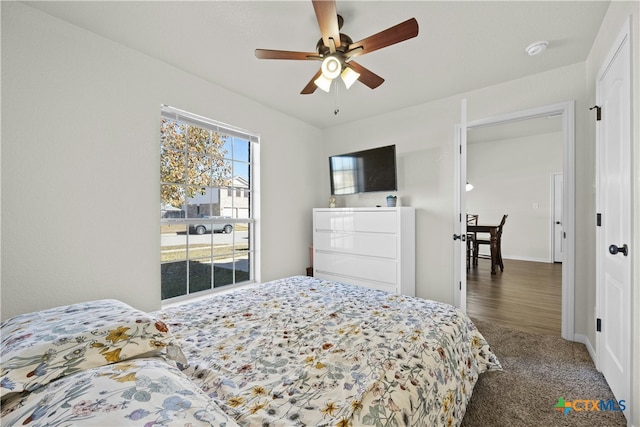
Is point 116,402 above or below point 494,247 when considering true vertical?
above

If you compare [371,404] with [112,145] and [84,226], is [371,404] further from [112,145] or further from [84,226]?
[112,145]

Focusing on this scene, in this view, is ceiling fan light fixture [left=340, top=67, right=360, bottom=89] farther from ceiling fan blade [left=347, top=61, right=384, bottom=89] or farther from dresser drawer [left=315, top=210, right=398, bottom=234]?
dresser drawer [left=315, top=210, right=398, bottom=234]

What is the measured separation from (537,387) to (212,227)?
9.95ft

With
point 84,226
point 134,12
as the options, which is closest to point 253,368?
point 84,226

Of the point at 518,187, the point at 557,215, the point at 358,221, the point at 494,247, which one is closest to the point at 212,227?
the point at 358,221

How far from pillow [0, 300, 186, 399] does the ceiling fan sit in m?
1.68

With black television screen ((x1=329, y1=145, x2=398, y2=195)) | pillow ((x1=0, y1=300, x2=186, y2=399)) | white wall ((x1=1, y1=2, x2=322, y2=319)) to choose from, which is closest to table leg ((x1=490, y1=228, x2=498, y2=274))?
black television screen ((x1=329, y1=145, x2=398, y2=195))

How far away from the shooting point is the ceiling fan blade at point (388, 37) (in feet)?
4.84

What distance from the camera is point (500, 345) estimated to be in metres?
2.29

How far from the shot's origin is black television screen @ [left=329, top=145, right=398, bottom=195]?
3352 mm

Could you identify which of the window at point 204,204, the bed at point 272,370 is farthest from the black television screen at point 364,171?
the bed at point 272,370

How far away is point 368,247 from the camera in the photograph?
127 inches

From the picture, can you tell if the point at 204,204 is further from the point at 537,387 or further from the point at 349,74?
the point at 537,387

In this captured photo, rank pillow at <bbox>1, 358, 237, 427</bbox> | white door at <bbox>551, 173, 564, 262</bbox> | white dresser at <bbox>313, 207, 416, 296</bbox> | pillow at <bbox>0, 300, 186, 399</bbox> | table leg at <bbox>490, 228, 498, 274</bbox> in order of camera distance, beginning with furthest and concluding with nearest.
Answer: white door at <bbox>551, 173, 564, 262</bbox>, table leg at <bbox>490, 228, 498, 274</bbox>, white dresser at <bbox>313, 207, 416, 296</bbox>, pillow at <bbox>0, 300, 186, 399</bbox>, pillow at <bbox>1, 358, 237, 427</bbox>
